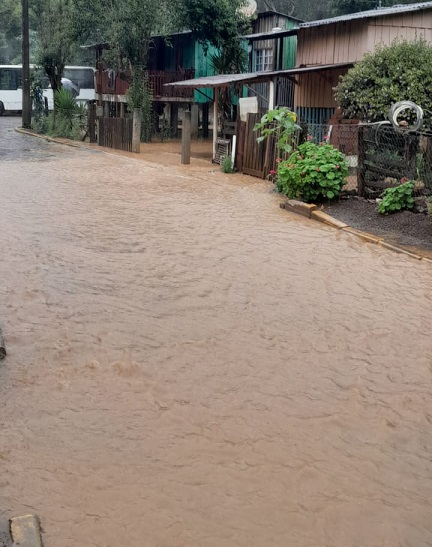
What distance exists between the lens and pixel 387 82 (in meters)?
14.8

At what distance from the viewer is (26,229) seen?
37.9 ft

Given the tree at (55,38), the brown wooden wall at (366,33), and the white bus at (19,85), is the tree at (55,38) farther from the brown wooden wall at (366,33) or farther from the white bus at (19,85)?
the brown wooden wall at (366,33)

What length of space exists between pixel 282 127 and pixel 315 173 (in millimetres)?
2959

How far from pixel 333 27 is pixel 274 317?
14319 mm

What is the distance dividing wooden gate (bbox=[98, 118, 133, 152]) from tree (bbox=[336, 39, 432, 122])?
9.98 metres

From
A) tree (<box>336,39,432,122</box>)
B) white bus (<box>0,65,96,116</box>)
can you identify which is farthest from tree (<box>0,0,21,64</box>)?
tree (<box>336,39,432,122</box>)

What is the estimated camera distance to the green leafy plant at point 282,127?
14.9 meters

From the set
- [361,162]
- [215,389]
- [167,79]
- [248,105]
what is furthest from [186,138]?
[215,389]

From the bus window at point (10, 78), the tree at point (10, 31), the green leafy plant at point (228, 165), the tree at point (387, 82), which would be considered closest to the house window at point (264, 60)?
the green leafy plant at point (228, 165)

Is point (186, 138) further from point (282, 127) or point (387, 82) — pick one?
point (387, 82)

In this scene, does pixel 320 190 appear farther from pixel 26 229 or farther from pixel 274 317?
pixel 274 317

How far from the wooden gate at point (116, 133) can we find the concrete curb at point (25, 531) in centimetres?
2067

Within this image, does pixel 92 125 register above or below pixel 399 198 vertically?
above

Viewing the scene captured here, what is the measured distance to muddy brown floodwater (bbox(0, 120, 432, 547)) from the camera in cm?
420
